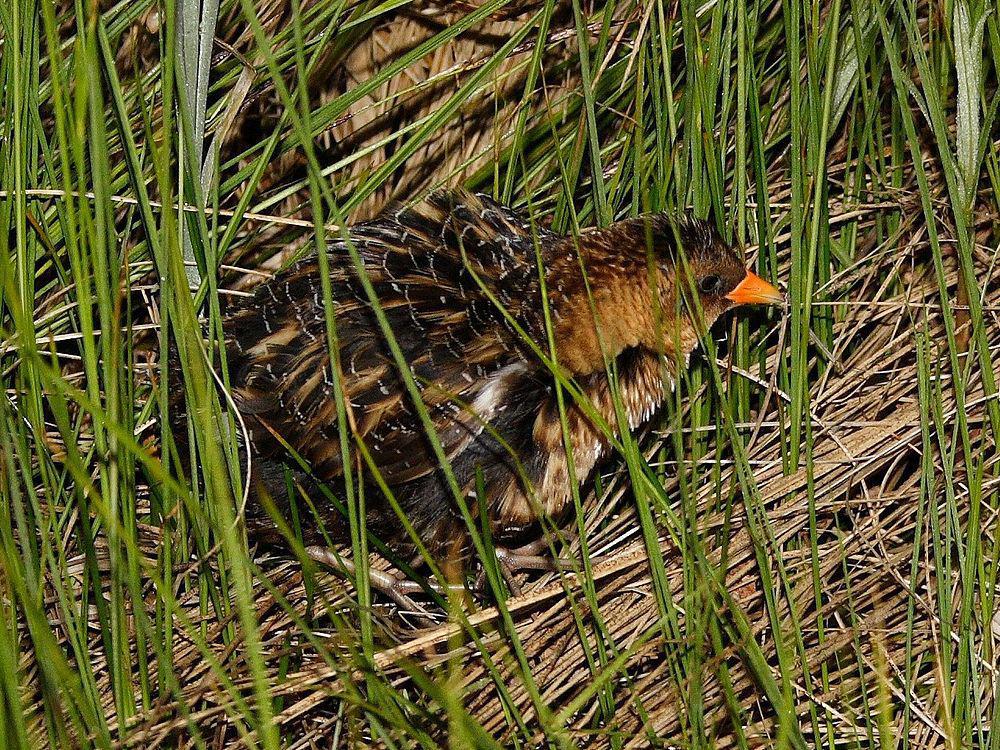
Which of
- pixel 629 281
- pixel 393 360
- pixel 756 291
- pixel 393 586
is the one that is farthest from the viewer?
pixel 393 586

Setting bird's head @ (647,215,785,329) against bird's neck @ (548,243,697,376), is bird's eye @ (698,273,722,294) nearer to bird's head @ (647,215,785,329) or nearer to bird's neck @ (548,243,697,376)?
bird's head @ (647,215,785,329)

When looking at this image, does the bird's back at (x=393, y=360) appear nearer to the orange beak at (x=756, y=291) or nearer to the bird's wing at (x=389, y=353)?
the bird's wing at (x=389, y=353)

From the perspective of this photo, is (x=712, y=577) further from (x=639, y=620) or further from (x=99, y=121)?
(x=99, y=121)

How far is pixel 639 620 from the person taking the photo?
256 centimetres

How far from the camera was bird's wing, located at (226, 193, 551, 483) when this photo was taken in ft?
8.24

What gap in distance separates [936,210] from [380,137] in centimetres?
146

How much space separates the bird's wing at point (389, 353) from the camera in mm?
2512

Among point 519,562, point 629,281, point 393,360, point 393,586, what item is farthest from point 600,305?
point 393,586

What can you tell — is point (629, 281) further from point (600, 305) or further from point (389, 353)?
point (389, 353)

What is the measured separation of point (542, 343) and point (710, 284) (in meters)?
0.43

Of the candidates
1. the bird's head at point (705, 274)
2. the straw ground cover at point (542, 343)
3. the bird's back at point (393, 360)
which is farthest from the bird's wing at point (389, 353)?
the bird's head at point (705, 274)

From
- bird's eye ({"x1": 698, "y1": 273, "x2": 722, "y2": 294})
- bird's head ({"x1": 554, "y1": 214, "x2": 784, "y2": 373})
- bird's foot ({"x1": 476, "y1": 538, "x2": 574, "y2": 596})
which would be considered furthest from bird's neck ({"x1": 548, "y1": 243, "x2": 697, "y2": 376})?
bird's foot ({"x1": 476, "y1": 538, "x2": 574, "y2": 596})

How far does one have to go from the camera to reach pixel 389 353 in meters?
2.51

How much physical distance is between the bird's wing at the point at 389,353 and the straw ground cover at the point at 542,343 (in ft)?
0.51
